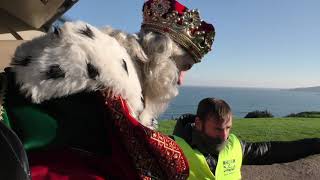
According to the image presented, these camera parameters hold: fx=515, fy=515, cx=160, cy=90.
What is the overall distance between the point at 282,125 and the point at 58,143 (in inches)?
382

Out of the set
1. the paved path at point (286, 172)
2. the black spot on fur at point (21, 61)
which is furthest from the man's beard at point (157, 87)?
the paved path at point (286, 172)

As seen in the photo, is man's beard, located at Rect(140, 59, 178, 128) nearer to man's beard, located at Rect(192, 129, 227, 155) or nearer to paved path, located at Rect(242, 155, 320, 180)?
man's beard, located at Rect(192, 129, 227, 155)

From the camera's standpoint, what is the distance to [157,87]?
2.25m

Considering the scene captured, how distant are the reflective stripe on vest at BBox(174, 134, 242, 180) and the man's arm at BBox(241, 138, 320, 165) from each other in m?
0.10

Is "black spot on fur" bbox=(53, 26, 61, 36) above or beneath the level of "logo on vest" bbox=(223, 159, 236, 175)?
above

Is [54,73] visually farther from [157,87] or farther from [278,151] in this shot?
[278,151]

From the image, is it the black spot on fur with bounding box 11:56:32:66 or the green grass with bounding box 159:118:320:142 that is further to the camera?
the green grass with bounding box 159:118:320:142

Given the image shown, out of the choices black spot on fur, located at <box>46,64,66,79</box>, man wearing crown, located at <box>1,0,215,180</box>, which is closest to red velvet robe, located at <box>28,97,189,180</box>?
man wearing crown, located at <box>1,0,215,180</box>

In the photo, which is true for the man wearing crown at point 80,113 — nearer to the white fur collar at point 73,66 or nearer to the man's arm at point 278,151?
the white fur collar at point 73,66

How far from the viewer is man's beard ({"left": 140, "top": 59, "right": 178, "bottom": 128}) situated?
2.21 m

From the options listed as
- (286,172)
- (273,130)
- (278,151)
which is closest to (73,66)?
(278,151)

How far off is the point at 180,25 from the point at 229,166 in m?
1.97

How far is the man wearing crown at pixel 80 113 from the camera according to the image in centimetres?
190

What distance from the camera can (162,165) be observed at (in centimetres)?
195
